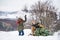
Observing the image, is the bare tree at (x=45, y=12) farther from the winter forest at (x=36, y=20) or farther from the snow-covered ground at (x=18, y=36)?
the snow-covered ground at (x=18, y=36)

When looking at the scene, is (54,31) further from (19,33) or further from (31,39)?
(19,33)

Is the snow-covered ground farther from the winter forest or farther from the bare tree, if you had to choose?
the bare tree

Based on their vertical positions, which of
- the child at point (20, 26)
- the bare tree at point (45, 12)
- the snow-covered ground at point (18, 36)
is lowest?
the snow-covered ground at point (18, 36)

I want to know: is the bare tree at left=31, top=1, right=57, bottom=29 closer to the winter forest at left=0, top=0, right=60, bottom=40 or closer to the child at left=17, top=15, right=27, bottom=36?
the winter forest at left=0, top=0, right=60, bottom=40

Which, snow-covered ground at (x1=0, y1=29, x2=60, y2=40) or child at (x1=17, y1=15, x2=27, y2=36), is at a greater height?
child at (x1=17, y1=15, x2=27, y2=36)

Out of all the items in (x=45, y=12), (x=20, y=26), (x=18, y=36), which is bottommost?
(x=18, y=36)

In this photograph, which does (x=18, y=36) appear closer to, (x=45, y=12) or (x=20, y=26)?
(x=20, y=26)

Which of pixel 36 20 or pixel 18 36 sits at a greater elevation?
pixel 36 20

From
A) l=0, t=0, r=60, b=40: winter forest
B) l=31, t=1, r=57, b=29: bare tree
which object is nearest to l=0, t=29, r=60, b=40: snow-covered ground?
l=0, t=0, r=60, b=40: winter forest

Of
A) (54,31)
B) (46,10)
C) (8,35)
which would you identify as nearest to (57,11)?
(46,10)

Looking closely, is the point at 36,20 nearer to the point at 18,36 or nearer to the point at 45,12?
the point at 45,12

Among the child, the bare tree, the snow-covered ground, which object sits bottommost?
the snow-covered ground

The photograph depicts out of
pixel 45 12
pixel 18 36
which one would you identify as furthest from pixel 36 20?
pixel 18 36

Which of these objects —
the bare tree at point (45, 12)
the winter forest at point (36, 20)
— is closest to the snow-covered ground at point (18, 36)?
the winter forest at point (36, 20)
